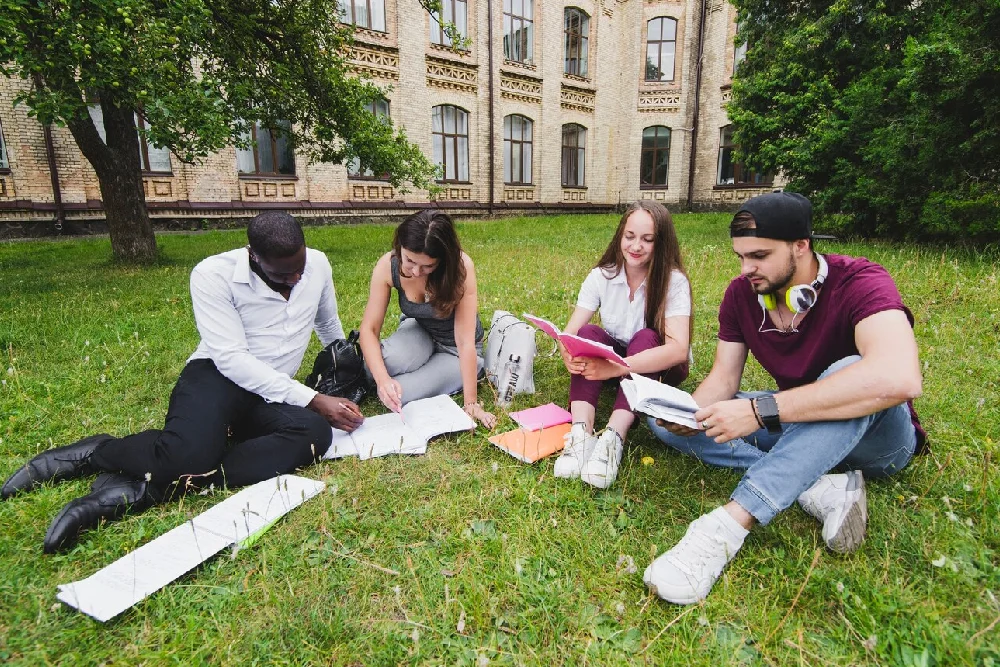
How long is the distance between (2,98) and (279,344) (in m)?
16.0

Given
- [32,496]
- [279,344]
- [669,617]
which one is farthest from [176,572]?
[669,617]

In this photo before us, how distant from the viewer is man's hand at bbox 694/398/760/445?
7.43ft

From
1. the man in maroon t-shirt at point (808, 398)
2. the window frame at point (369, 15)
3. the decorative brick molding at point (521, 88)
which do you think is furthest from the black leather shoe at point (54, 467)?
the decorative brick molding at point (521, 88)

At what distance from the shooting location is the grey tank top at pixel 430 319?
4039mm

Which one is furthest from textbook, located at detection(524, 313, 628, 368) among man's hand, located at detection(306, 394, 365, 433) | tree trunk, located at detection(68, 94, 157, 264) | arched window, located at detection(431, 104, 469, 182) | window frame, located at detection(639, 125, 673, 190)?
window frame, located at detection(639, 125, 673, 190)

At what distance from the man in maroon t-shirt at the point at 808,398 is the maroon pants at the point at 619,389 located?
34.2 inches

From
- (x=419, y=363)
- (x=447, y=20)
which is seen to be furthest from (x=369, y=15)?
(x=419, y=363)

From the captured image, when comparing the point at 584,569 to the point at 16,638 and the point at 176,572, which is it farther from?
the point at 16,638

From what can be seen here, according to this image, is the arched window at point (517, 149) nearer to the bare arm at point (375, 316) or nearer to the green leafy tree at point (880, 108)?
the green leafy tree at point (880, 108)

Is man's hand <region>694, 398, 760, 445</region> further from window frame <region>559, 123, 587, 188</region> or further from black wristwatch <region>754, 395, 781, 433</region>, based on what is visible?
window frame <region>559, 123, 587, 188</region>

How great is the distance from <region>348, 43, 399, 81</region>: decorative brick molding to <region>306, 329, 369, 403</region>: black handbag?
55.5 feet

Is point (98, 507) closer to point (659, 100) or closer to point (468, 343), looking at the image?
point (468, 343)

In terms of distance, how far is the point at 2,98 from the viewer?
44.5 feet

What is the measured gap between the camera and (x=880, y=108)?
33.0ft
